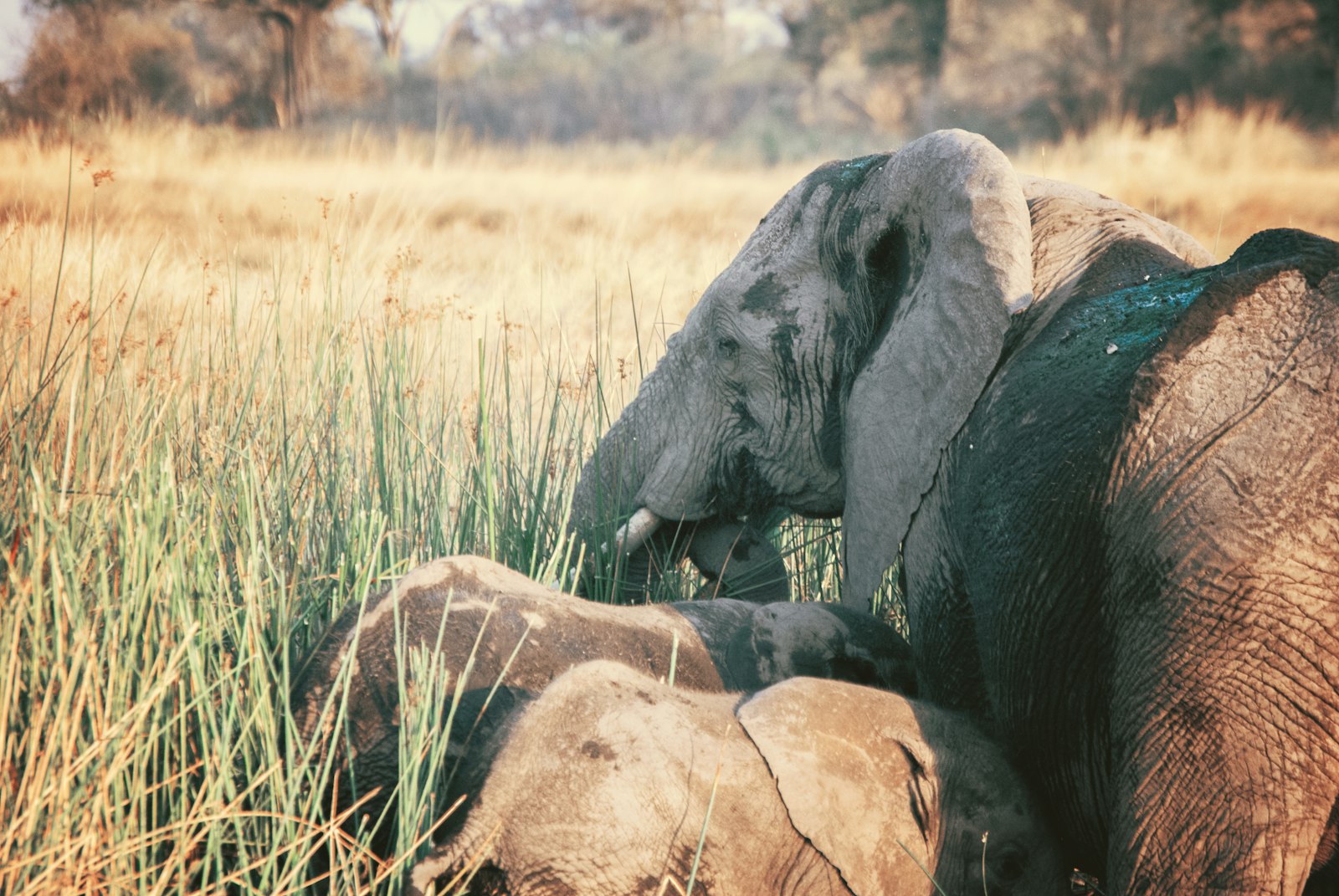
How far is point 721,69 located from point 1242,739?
1558 inches

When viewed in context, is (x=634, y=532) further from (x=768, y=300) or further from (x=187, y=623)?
(x=187, y=623)

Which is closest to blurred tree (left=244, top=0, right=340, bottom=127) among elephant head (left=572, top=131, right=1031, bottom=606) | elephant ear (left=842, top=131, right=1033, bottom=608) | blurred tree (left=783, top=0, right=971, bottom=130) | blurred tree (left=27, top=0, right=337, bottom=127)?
blurred tree (left=27, top=0, right=337, bottom=127)

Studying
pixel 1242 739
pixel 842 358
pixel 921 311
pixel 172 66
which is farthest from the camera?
pixel 172 66

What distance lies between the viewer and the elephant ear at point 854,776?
2064mm

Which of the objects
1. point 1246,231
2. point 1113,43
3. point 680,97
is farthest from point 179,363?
point 680,97

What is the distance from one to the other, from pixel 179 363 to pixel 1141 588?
2.81 meters

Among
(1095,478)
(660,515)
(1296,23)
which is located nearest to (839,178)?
(660,515)

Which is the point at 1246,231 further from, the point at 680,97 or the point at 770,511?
the point at 680,97

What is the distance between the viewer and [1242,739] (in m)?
1.88

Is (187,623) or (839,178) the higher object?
(839,178)

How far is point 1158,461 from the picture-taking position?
78.4 inches

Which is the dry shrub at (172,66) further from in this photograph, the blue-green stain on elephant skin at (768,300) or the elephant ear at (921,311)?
the elephant ear at (921,311)

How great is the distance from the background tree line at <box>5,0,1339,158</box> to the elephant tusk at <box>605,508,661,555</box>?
1575 centimetres

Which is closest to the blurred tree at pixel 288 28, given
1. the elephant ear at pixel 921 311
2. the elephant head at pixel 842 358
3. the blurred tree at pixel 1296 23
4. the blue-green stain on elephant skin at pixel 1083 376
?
the blurred tree at pixel 1296 23
